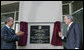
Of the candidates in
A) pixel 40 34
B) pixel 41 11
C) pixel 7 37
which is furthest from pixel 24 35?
pixel 7 37

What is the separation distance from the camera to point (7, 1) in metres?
12.9

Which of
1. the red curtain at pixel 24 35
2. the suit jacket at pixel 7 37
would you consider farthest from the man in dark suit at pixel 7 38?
the red curtain at pixel 24 35

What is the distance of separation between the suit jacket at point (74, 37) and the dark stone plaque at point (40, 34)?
3.27 ft

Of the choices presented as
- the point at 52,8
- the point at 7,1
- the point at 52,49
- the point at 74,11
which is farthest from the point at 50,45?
the point at 7,1

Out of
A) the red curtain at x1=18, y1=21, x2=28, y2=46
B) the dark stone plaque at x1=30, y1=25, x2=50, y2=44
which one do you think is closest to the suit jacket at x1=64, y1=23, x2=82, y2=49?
the dark stone plaque at x1=30, y1=25, x2=50, y2=44

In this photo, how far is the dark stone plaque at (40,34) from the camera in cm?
659

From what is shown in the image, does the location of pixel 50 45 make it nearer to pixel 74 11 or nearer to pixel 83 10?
pixel 83 10

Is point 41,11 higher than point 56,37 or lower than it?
higher

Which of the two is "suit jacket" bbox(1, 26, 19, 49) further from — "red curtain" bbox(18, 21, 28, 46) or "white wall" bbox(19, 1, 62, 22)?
"white wall" bbox(19, 1, 62, 22)

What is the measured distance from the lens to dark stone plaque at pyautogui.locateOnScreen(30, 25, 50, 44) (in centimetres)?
659

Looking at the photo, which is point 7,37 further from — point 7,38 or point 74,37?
point 74,37

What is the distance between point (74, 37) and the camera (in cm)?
566

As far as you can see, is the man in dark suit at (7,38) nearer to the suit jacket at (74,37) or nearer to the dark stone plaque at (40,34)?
the dark stone plaque at (40,34)

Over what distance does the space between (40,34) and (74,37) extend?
1240 millimetres
